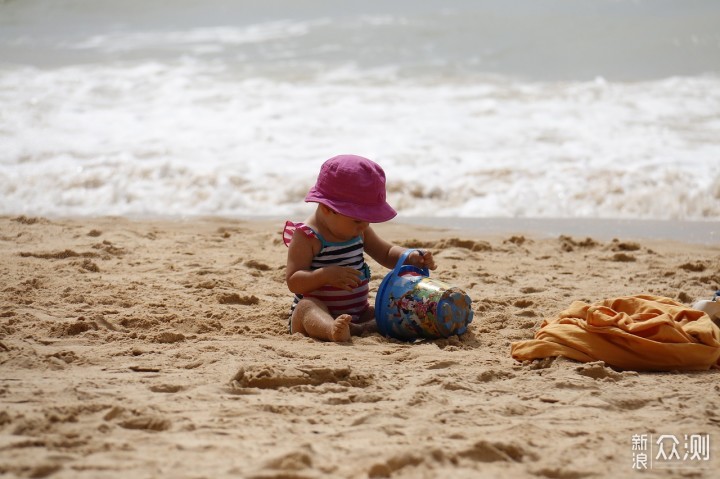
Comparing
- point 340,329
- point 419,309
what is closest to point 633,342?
point 419,309

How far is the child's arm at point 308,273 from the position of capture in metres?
3.74

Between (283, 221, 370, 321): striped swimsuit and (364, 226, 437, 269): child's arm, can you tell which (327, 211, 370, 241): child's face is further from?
(364, 226, 437, 269): child's arm

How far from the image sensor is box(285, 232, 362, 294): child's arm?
374 centimetres

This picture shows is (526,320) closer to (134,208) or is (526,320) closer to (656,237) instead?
(656,237)

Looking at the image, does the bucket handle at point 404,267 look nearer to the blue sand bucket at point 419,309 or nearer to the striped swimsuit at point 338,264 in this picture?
the blue sand bucket at point 419,309

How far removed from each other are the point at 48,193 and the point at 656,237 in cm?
498

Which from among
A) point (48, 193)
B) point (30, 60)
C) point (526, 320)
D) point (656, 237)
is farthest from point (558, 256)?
point (30, 60)

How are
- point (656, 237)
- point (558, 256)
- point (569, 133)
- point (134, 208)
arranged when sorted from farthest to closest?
point (569, 133), point (134, 208), point (656, 237), point (558, 256)

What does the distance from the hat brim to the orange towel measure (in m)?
0.81

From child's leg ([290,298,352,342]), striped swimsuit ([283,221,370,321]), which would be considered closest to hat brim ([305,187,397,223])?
striped swimsuit ([283,221,370,321])

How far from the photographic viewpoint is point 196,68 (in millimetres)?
12695

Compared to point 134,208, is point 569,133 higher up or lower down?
higher up

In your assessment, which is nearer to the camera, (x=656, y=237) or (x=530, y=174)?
(x=656, y=237)

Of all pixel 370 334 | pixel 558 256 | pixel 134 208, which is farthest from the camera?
pixel 134 208
